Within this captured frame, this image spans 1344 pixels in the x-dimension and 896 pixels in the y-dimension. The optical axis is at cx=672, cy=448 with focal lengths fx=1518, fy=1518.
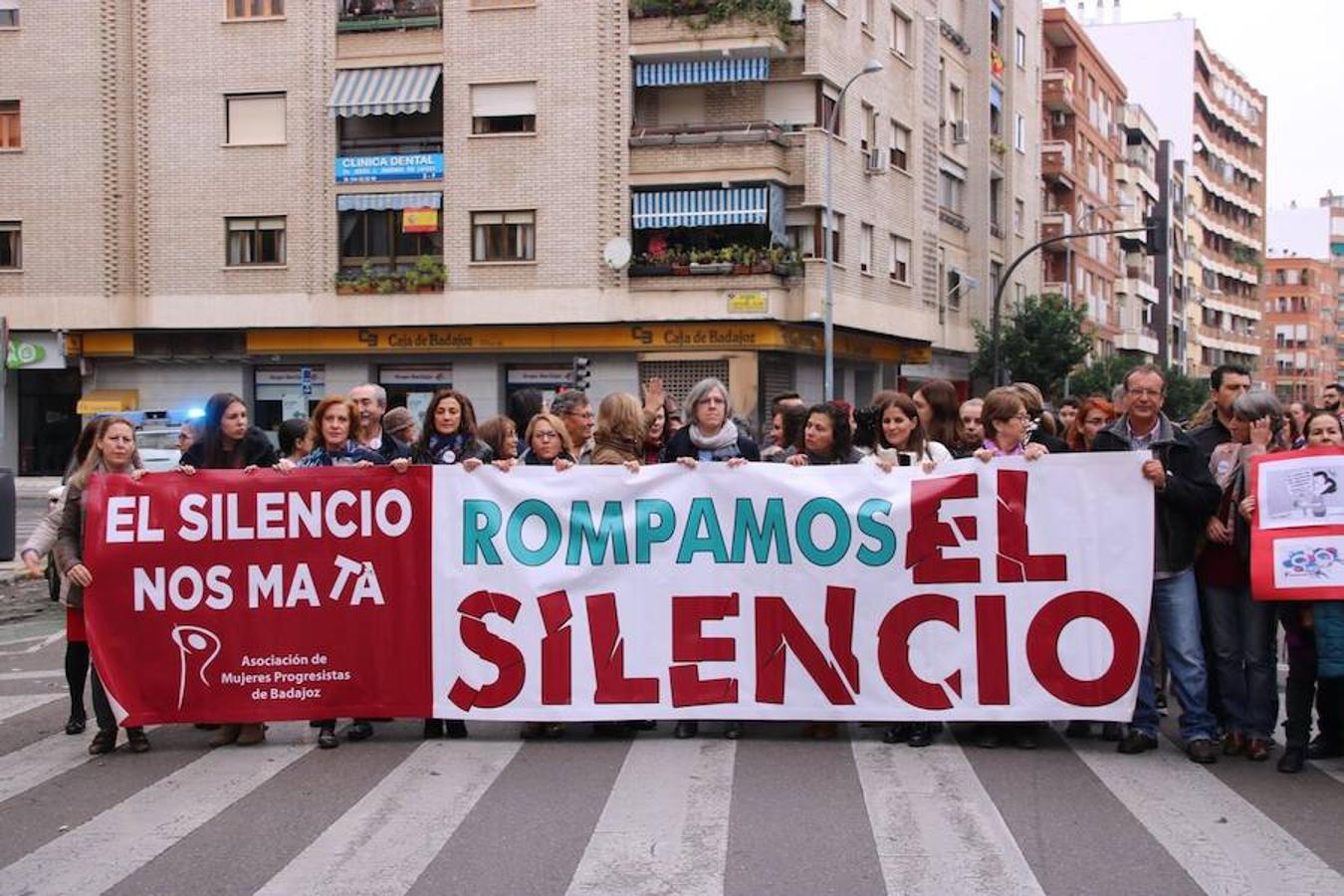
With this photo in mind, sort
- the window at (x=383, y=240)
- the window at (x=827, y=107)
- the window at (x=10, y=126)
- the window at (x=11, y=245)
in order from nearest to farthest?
the window at (x=383, y=240) < the window at (x=827, y=107) < the window at (x=11, y=245) < the window at (x=10, y=126)

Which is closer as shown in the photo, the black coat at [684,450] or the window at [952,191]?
the black coat at [684,450]

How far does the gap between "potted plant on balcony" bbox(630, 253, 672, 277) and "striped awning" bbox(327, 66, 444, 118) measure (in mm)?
6032

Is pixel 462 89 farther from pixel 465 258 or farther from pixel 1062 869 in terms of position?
pixel 1062 869

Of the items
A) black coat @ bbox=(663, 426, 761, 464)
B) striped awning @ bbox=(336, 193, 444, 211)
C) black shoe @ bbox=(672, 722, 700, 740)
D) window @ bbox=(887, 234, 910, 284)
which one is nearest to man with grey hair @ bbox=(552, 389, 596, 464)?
black coat @ bbox=(663, 426, 761, 464)

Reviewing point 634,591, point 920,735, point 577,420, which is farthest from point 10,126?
point 920,735

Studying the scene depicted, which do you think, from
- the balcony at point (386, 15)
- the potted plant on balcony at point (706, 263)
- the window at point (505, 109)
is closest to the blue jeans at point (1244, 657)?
the potted plant on balcony at point (706, 263)

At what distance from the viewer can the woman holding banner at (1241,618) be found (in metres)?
7.23

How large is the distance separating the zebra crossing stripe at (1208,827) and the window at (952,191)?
38.5m

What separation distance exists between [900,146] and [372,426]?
33.6m

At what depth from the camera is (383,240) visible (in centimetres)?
3559

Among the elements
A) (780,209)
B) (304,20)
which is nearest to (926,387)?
(780,209)

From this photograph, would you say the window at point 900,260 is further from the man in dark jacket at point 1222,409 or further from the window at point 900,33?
the man in dark jacket at point 1222,409

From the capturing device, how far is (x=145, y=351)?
36.4 m

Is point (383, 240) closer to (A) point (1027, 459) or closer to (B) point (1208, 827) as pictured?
(A) point (1027, 459)
